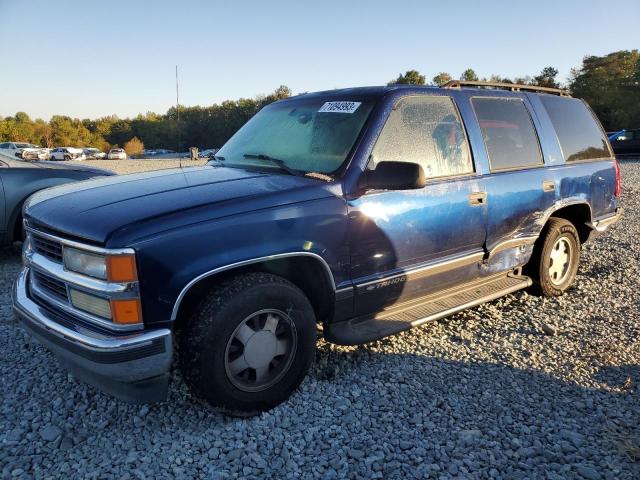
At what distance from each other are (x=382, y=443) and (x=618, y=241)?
6.11 m

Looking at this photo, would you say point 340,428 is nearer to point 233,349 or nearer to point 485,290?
point 233,349

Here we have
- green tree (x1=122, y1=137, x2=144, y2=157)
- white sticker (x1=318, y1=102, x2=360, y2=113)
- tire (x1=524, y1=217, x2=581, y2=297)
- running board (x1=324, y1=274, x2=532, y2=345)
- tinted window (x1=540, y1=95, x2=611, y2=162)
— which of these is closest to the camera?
running board (x1=324, y1=274, x2=532, y2=345)

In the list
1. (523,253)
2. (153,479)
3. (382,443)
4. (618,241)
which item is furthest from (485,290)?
(618,241)

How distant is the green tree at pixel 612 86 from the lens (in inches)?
1550

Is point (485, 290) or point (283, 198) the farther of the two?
point (485, 290)

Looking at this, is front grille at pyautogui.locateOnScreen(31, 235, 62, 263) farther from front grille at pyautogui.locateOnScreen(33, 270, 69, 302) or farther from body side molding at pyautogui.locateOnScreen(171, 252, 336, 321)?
body side molding at pyautogui.locateOnScreen(171, 252, 336, 321)

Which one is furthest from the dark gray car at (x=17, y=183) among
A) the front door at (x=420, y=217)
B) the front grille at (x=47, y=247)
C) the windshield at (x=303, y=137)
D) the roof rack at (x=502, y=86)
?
the roof rack at (x=502, y=86)

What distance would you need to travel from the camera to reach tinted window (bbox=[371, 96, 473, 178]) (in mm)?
3289

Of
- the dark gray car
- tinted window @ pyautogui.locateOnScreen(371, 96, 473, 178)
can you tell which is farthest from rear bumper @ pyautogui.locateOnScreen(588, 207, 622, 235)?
the dark gray car

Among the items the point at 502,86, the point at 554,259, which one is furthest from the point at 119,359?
the point at 554,259

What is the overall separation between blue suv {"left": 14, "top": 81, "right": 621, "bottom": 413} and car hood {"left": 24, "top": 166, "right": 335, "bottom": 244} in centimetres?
1

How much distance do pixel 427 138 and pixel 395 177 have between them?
74 centimetres

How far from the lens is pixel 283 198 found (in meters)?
2.76

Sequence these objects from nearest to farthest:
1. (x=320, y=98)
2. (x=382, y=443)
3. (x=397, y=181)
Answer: (x=382, y=443) < (x=397, y=181) < (x=320, y=98)
